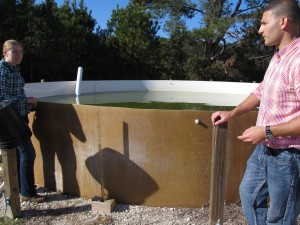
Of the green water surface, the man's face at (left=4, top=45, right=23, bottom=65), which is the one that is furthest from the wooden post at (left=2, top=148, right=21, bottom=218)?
the green water surface

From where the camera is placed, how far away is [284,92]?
6.27ft

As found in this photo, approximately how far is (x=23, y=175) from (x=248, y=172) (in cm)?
222

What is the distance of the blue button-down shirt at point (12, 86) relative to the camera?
10.8 feet

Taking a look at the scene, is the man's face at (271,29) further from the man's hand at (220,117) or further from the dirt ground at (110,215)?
the dirt ground at (110,215)

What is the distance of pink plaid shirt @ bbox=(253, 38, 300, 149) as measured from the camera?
6.16 feet

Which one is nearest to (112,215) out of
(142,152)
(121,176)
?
(121,176)

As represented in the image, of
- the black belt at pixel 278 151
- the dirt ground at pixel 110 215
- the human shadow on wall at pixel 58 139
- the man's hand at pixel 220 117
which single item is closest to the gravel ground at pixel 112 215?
the dirt ground at pixel 110 215

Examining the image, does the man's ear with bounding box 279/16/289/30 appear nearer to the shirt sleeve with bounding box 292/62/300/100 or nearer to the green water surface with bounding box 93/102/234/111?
the shirt sleeve with bounding box 292/62/300/100

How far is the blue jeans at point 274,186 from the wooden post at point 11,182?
6.52ft

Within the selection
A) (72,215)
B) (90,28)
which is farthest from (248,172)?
(90,28)

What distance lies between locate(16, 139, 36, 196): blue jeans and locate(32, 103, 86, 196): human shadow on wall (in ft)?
0.92

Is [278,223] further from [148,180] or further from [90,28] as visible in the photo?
[90,28]

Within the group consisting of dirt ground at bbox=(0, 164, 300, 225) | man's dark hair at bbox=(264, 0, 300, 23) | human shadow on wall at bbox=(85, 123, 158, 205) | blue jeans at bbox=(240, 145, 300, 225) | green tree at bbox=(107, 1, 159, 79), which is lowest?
dirt ground at bbox=(0, 164, 300, 225)

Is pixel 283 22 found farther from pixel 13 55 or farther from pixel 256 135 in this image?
pixel 13 55
